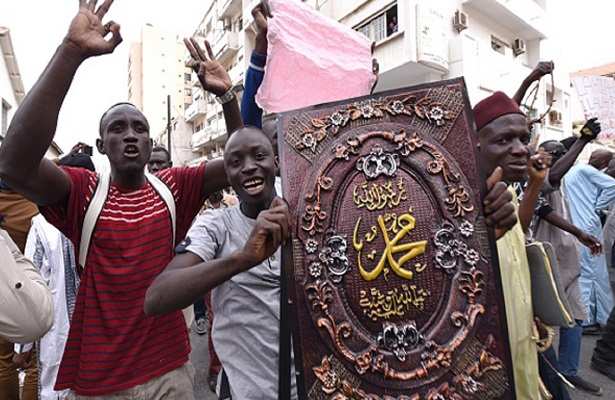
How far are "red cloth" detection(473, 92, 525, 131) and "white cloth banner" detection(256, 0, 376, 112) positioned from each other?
62 centimetres

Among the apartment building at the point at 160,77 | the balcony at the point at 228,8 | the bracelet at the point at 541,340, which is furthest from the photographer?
the apartment building at the point at 160,77

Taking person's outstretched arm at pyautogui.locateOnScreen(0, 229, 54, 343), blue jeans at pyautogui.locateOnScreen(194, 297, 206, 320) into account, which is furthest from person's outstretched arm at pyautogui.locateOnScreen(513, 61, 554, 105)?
blue jeans at pyautogui.locateOnScreen(194, 297, 206, 320)

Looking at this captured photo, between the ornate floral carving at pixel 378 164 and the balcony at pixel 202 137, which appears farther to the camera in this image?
the balcony at pixel 202 137

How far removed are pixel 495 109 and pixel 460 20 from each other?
11.7m

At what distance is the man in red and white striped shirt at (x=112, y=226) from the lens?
1.34 metres

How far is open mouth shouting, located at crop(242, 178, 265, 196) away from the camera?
133 centimetres

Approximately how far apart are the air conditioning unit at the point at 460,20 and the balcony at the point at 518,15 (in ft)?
3.11

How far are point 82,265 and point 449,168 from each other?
5.07ft

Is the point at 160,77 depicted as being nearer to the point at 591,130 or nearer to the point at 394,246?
the point at 591,130

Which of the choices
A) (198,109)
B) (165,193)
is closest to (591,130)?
(165,193)

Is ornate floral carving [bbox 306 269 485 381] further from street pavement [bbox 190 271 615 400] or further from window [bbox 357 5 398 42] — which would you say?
window [bbox 357 5 398 42]

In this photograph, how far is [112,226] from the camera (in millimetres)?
1625

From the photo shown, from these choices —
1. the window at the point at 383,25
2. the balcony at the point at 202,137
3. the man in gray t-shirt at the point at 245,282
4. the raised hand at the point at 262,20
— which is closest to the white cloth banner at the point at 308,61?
the raised hand at the point at 262,20

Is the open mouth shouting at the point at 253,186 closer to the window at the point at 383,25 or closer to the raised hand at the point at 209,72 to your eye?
the raised hand at the point at 209,72
